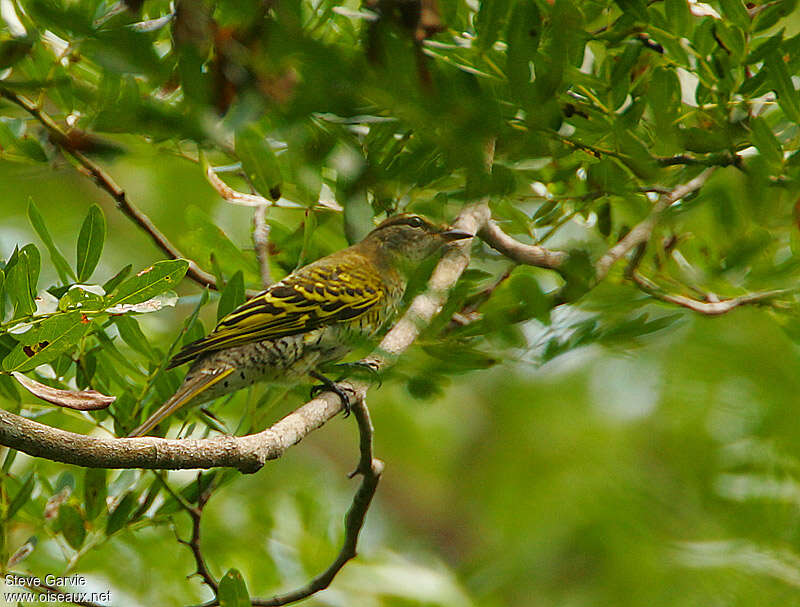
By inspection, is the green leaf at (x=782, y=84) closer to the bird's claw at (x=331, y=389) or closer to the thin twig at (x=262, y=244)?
the bird's claw at (x=331, y=389)

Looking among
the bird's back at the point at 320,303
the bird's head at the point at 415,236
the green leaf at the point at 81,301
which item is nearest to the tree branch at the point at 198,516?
the bird's back at the point at 320,303

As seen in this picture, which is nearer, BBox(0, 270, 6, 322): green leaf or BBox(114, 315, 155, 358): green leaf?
BBox(0, 270, 6, 322): green leaf

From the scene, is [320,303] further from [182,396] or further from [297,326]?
[182,396]

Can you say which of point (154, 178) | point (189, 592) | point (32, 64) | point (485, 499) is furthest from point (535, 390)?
point (32, 64)

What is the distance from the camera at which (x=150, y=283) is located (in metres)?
1.96

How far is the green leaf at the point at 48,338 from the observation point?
75.0 inches

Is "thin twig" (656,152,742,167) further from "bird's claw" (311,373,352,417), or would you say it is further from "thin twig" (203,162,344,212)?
"bird's claw" (311,373,352,417)

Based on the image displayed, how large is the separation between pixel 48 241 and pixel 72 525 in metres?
0.91

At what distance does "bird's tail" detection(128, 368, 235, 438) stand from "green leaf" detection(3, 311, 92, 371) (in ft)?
2.09

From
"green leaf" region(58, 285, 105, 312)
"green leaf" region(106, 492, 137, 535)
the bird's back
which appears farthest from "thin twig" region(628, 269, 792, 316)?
"green leaf" region(106, 492, 137, 535)

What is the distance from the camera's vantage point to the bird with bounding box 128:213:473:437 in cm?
295

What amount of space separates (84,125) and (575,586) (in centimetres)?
538

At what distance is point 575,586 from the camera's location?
5680 mm

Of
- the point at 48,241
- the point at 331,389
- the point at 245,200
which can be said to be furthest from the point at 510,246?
the point at 48,241
